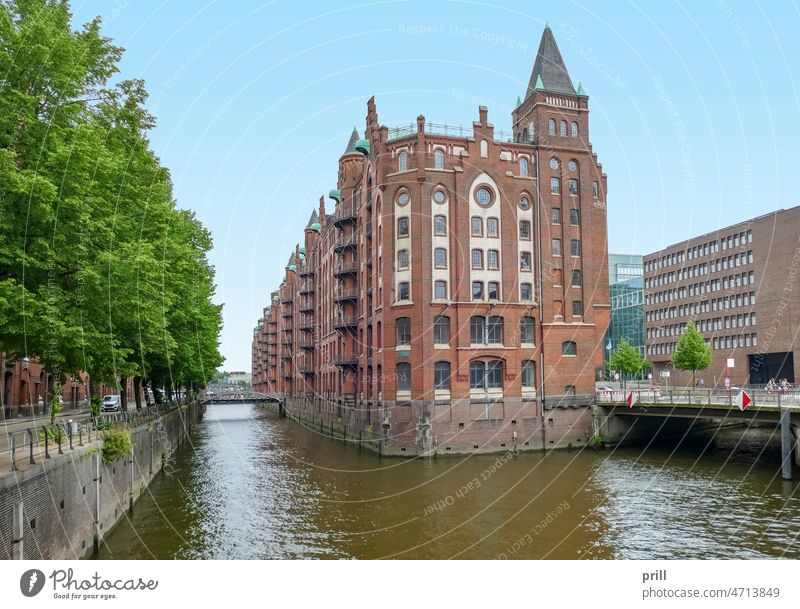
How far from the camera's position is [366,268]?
56.9 m

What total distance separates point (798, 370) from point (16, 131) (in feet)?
276

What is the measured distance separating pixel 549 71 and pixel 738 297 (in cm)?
5153

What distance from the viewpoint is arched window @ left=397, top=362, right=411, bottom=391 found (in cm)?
4875

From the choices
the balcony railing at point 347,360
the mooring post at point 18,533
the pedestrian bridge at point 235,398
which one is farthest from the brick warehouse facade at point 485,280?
the pedestrian bridge at point 235,398

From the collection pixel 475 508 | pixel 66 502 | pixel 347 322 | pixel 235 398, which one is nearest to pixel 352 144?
pixel 347 322

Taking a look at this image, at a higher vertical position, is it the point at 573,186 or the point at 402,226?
the point at 573,186

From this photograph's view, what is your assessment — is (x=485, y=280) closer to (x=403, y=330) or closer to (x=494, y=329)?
(x=494, y=329)

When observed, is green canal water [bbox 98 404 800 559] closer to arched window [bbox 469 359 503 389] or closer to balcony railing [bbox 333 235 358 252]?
arched window [bbox 469 359 503 389]

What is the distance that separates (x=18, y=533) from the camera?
594 inches

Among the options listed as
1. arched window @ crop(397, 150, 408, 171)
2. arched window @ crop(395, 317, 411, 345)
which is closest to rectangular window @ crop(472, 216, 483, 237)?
arched window @ crop(397, 150, 408, 171)

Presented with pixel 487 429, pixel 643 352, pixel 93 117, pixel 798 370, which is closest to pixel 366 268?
pixel 487 429

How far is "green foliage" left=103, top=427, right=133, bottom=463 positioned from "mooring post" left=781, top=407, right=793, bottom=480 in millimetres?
33895

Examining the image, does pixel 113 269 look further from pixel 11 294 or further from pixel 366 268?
pixel 366 268

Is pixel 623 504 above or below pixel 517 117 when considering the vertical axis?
below
